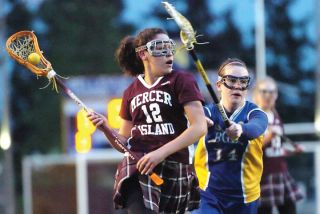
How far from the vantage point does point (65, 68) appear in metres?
24.1

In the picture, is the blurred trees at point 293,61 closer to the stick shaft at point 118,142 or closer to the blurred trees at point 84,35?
the blurred trees at point 84,35

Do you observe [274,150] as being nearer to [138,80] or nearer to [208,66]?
[138,80]

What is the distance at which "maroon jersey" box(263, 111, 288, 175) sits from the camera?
26.7 feet

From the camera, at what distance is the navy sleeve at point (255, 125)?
5.29m

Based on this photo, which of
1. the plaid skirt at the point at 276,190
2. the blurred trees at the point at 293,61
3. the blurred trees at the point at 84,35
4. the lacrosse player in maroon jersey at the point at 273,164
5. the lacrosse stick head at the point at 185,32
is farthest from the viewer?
the blurred trees at the point at 84,35

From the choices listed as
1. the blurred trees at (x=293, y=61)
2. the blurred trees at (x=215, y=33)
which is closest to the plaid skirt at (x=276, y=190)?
the blurred trees at (x=293, y=61)

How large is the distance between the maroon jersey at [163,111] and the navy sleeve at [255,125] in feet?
1.59

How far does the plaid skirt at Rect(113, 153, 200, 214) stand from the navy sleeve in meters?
0.46

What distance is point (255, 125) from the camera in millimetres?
5391

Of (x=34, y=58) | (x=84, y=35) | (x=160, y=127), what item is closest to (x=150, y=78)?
(x=160, y=127)

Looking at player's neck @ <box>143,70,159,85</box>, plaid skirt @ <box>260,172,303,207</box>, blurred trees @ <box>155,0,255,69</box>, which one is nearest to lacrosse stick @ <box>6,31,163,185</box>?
player's neck @ <box>143,70,159,85</box>

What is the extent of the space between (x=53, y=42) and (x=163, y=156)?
20042 mm

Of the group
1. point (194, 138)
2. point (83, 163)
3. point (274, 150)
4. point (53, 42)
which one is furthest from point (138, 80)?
point (53, 42)

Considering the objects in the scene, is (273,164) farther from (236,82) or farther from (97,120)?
(97,120)
